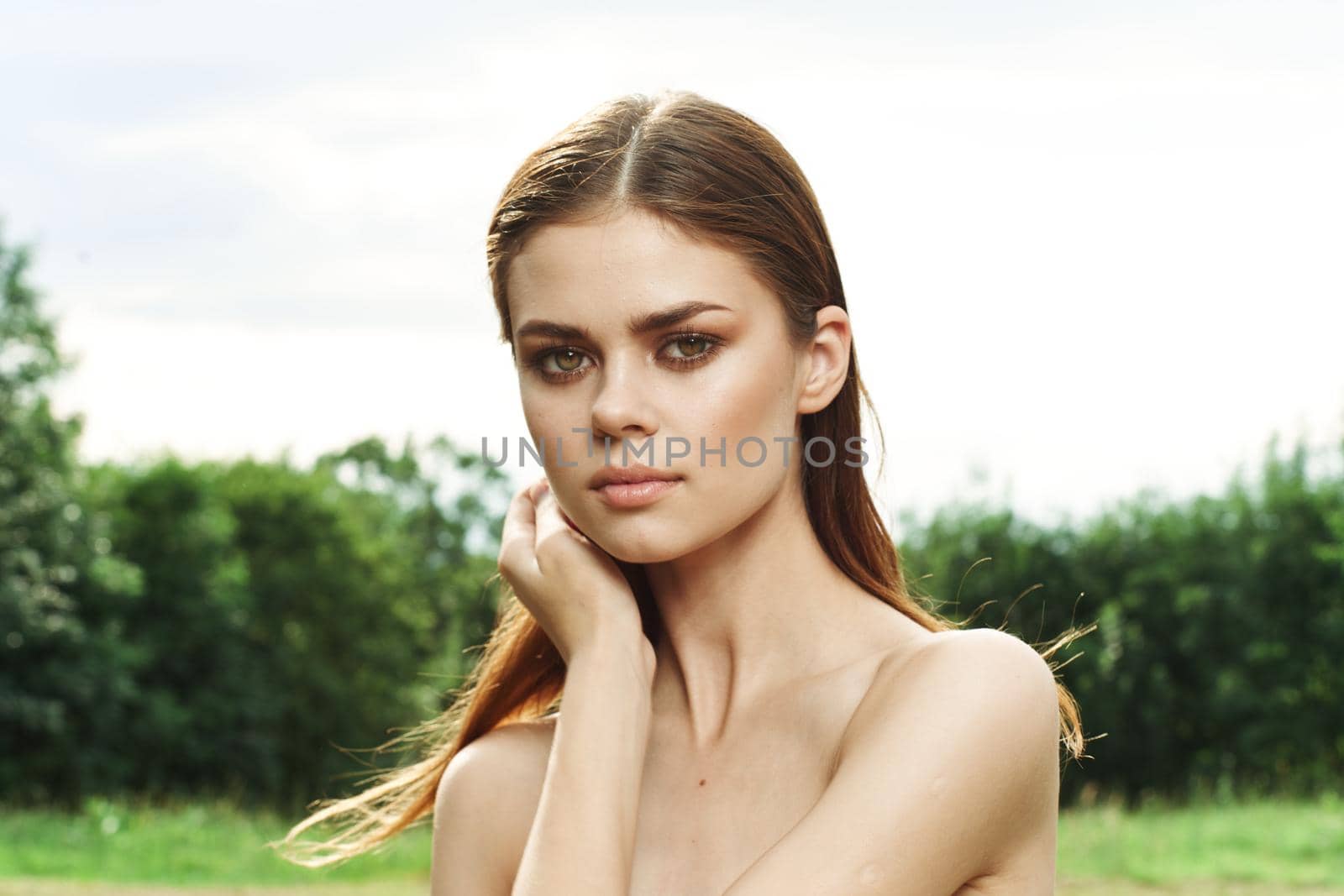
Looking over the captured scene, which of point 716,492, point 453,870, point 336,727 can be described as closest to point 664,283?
point 716,492

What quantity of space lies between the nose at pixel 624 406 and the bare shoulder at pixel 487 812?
0.78 metres

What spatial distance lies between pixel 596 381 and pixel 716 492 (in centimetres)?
30

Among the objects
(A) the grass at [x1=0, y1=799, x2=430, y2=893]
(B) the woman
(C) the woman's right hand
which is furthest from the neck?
(A) the grass at [x1=0, y1=799, x2=430, y2=893]

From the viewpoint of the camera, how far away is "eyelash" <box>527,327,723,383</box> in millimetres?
2490

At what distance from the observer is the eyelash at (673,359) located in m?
2.49

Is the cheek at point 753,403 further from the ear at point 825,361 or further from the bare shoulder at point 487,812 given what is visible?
the bare shoulder at point 487,812

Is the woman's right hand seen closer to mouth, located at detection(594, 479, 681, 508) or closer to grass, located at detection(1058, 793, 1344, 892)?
mouth, located at detection(594, 479, 681, 508)

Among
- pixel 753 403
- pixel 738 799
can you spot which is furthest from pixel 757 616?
pixel 753 403

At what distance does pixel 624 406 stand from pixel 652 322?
0.53ft

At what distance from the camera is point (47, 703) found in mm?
18656

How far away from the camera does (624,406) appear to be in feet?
7.98

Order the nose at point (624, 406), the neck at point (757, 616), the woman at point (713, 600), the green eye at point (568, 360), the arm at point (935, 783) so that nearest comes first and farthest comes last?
the arm at point (935, 783) < the woman at point (713, 600) < the nose at point (624, 406) < the green eye at point (568, 360) < the neck at point (757, 616)

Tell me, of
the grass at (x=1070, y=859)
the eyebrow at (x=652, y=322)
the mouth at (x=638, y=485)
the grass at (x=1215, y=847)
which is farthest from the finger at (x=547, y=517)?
the grass at (x=1215, y=847)

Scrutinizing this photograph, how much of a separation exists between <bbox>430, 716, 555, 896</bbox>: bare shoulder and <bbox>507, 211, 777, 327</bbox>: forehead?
3.04ft
